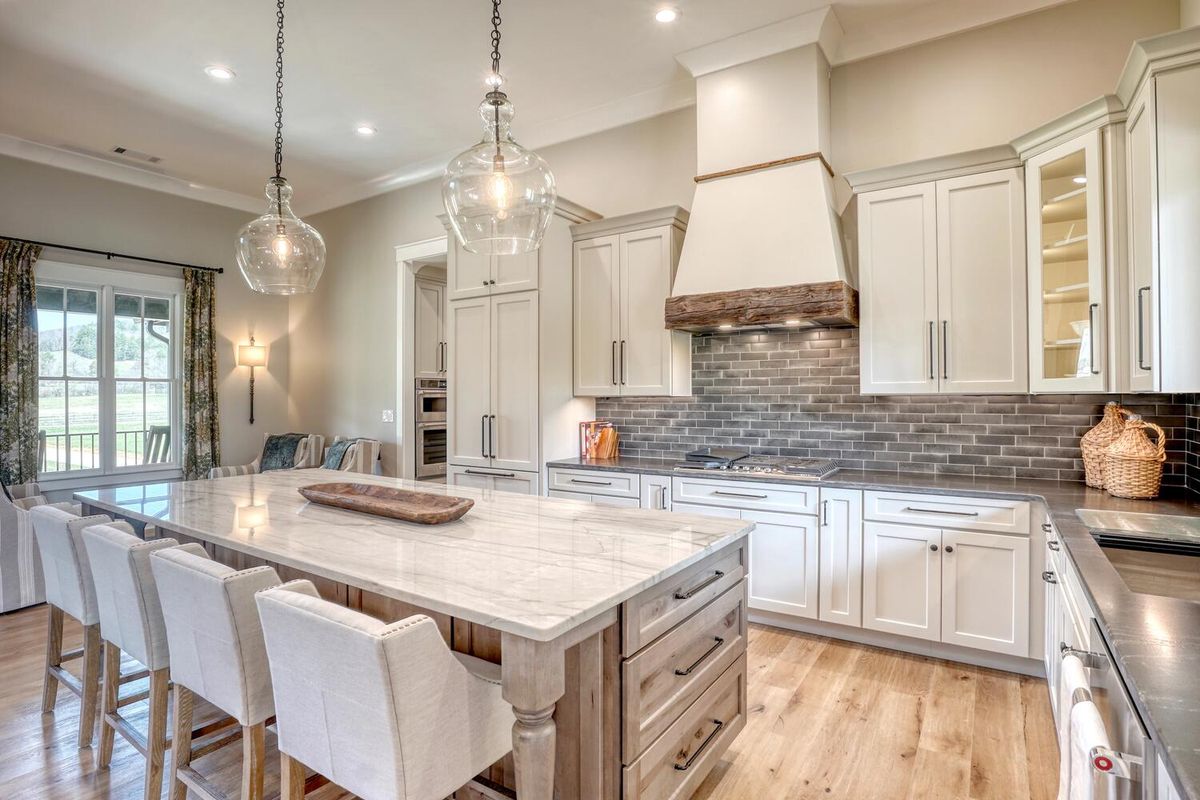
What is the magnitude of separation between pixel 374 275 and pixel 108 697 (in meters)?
4.21

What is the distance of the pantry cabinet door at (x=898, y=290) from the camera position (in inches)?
122

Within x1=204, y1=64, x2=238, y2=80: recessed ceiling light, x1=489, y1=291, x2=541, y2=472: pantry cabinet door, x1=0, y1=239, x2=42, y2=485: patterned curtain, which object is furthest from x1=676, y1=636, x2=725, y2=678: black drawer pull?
x1=0, y1=239, x2=42, y2=485: patterned curtain

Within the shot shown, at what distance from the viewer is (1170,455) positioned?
9.04ft

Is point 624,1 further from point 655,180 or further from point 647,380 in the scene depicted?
point 647,380

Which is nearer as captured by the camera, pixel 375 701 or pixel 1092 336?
pixel 375 701

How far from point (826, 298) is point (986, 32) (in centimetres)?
161

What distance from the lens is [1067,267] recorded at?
8.79ft

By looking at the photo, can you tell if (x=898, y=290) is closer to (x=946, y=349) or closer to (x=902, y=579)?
(x=946, y=349)

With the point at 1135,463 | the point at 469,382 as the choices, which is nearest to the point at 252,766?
the point at 469,382

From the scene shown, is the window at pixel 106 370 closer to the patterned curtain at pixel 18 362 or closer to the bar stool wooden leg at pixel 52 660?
the patterned curtain at pixel 18 362

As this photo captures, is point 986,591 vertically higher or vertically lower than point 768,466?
lower

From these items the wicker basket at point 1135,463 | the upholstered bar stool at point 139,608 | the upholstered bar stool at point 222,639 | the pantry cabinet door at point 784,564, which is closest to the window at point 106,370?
the upholstered bar stool at point 139,608

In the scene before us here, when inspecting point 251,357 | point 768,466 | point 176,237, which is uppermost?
point 176,237

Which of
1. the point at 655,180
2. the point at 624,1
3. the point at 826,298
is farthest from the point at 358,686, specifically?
the point at 655,180
